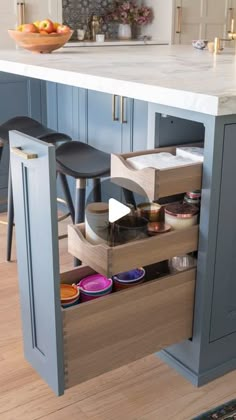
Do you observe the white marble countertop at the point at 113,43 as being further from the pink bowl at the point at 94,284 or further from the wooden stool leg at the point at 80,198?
the pink bowl at the point at 94,284

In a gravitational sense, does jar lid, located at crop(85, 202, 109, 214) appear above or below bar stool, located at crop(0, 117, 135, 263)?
above

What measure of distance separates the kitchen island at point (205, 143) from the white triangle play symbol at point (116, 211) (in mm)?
250

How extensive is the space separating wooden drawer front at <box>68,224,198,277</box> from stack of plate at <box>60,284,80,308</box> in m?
0.09

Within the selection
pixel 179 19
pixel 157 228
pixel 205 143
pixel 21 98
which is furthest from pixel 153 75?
pixel 179 19

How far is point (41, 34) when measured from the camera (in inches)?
98.9

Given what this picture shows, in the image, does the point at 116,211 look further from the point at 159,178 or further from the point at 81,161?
the point at 81,161

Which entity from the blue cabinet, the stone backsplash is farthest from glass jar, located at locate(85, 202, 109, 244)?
the stone backsplash

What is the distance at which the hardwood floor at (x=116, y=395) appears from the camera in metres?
1.63

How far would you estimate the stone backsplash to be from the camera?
488cm

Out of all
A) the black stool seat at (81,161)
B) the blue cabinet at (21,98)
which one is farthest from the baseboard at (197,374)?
the blue cabinet at (21,98)

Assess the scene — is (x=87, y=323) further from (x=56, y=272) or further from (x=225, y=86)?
(x=225, y=86)

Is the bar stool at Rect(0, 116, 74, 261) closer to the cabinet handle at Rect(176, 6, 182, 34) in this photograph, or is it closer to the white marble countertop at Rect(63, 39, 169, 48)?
the white marble countertop at Rect(63, 39, 169, 48)

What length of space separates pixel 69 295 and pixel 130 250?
225 millimetres

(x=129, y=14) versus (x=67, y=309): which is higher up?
(x=129, y=14)
